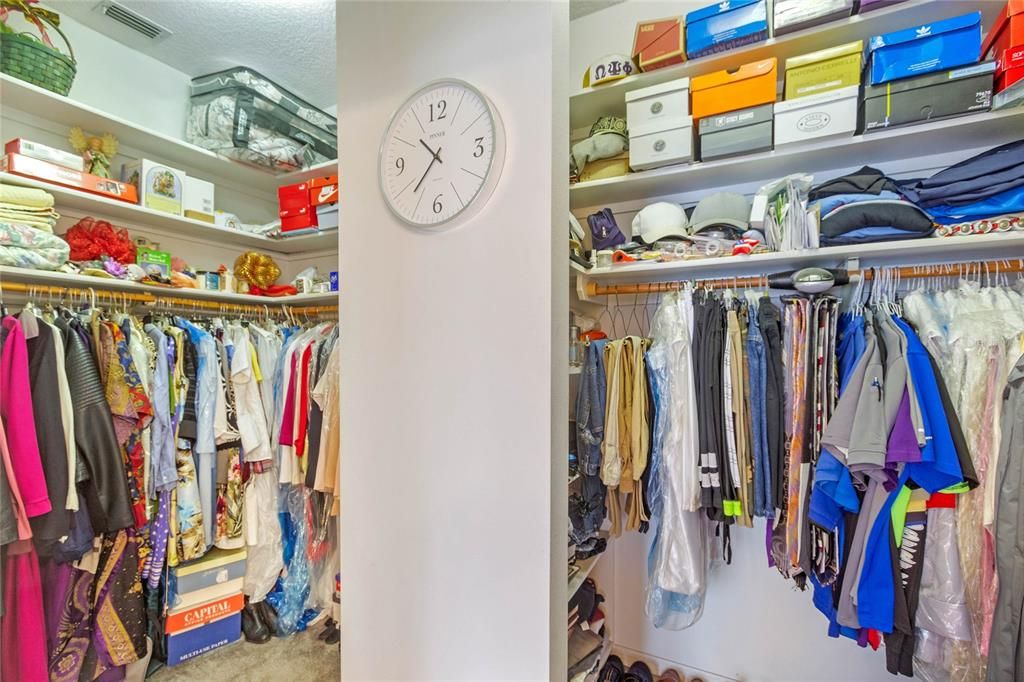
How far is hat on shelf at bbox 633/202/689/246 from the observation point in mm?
1708

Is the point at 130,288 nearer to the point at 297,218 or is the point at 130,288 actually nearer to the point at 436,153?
the point at 297,218

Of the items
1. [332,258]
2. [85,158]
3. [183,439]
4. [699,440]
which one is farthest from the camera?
[332,258]

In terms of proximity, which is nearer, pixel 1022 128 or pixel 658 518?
pixel 1022 128

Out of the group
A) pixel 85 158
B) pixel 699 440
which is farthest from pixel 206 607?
pixel 699 440

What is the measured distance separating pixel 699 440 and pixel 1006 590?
0.79 metres

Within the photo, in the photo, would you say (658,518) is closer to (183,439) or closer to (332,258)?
(183,439)

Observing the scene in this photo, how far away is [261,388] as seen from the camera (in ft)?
7.62

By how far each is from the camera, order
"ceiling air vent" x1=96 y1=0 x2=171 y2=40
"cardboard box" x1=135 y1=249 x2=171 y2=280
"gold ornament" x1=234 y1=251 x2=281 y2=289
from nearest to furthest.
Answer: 1. "ceiling air vent" x1=96 y1=0 x2=171 y2=40
2. "cardboard box" x1=135 y1=249 x2=171 y2=280
3. "gold ornament" x1=234 y1=251 x2=281 y2=289

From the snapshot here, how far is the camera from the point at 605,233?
73.2 inches

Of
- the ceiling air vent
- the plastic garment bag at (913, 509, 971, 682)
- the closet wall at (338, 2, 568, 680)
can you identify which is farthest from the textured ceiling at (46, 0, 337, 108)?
the plastic garment bag at (913, 509, 971, 682)

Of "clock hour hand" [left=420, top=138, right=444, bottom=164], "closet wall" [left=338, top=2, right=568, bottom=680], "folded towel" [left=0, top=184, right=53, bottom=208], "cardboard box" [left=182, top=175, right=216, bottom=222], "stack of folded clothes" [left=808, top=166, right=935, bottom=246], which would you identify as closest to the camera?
"closet wall" [left=338, top=2, right=568, bottom=680]

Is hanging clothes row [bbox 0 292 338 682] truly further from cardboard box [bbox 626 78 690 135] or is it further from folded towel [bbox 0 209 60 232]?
cardboard box [bbox 626 78 690 135]

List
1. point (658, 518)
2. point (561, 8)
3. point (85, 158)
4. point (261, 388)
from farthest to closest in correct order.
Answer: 1. point (261, 388)
2. point (85, 158)
3. point (658, 518)
4. point (561, 8)

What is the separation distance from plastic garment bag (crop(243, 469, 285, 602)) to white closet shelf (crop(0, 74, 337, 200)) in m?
1.68
